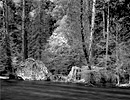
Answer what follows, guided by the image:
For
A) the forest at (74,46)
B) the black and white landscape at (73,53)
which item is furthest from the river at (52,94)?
the forest at (74,46)

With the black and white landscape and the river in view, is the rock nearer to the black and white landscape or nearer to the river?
the black and white landscape

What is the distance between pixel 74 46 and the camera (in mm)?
26578

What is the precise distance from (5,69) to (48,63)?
491cm

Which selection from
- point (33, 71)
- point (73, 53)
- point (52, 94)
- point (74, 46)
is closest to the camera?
point (52, 94)

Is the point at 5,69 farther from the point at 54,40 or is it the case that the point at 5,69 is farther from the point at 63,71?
the point at 54,40

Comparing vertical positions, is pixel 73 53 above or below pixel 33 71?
above

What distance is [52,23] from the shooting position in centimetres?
4381

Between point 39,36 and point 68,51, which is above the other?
point 39,36

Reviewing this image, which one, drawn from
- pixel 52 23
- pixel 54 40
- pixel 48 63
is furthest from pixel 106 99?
pixel 52 23

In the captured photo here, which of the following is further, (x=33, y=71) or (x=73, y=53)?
(x=73, y=53)

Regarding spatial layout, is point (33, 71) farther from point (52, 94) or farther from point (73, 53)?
point (52, 94)

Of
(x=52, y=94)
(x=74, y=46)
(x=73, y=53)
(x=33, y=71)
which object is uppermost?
(x=74, y=46)

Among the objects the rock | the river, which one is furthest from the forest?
the river

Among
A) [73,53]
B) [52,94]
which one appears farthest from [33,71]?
[52,94]
